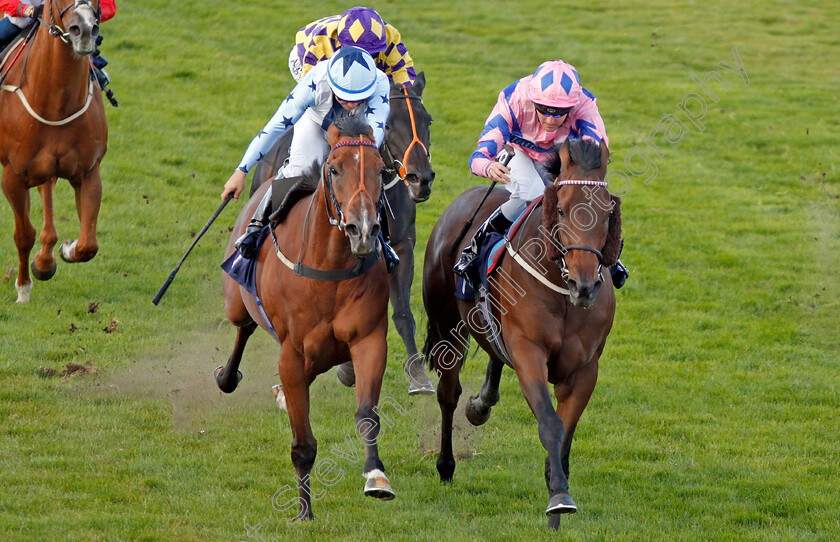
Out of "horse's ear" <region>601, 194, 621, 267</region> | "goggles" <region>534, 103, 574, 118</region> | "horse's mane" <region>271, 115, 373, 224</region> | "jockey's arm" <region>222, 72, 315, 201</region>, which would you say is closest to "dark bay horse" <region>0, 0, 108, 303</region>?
"jockey's arm" <region>222, 72, 315, 201</region>

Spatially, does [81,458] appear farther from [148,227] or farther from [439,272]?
[148,227]

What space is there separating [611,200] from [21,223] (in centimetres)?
577

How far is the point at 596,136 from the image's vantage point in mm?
5785

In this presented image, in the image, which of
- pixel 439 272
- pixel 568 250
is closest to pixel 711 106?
pixel 439 272

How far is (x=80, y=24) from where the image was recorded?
274 inches

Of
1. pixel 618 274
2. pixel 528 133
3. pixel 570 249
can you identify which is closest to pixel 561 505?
pixel 570 249

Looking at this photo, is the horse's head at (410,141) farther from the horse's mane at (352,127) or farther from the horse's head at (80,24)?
the horse's head at (80,24)

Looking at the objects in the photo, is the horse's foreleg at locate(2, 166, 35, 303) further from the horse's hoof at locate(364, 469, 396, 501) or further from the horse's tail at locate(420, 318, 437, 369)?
the horse's hoof at locate(364, 469, 396, 501)

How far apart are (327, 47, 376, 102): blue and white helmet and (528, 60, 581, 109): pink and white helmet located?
946 millimetres

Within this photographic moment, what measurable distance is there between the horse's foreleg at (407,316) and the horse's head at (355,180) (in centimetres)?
188

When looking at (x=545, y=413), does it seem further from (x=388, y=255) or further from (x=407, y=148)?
(x=407, y=148)

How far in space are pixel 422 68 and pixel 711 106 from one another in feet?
17.0

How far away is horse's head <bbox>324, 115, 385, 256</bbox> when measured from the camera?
4621mm

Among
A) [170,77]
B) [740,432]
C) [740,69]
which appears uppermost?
[740,69]
